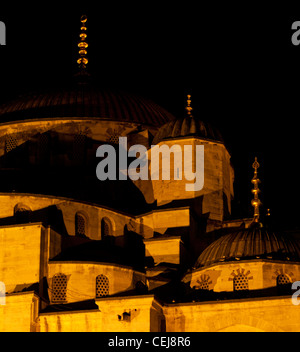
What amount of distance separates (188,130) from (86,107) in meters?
7.44

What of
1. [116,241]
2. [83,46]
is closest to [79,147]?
[116,241]

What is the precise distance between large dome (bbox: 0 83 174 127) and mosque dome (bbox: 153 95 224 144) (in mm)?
4871

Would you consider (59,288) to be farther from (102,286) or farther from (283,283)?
(283,283)

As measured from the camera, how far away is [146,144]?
59.2 meters

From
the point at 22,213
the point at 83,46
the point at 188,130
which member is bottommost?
the point at 22,213

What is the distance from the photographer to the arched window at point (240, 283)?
47.8m

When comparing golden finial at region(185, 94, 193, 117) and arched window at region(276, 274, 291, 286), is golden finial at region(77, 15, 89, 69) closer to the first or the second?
golden finial at region(185, 94, 193, 117)

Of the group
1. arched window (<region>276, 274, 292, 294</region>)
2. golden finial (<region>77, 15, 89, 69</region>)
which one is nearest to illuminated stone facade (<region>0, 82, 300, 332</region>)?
arched window (<region>276, 274, 292, 294</region>)

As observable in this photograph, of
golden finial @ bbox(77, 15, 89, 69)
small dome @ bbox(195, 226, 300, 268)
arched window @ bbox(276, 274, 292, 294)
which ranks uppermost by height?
golden finial @ bbox(77, 15, 89, 69)

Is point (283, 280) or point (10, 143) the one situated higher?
point (10, 143)

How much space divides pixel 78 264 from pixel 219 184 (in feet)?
27.1

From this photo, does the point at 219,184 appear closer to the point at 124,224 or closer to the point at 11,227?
the point at 124,224

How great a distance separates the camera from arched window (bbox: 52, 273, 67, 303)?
4934 centimetres

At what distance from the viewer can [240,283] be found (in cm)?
4794
